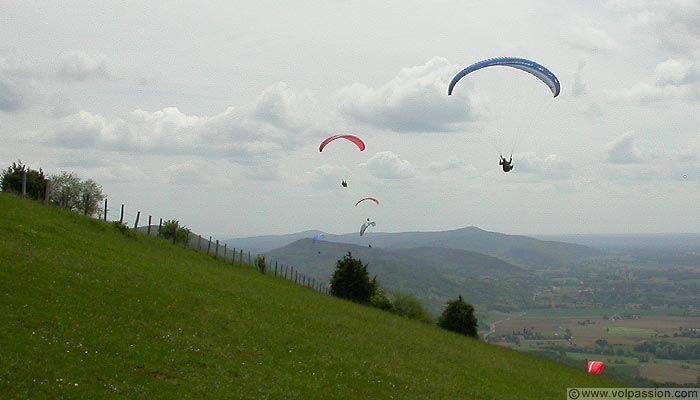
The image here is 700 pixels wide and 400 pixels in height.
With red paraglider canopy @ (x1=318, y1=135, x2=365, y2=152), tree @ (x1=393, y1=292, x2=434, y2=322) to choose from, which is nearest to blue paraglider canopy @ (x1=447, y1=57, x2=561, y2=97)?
red paraglider canopy @ (x1=318, y1=135, x2=365, y2=152)

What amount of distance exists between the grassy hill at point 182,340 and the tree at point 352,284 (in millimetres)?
16383

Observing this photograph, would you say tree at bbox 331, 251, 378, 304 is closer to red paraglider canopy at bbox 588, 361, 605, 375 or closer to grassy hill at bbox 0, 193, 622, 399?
grassy hill at bbox 0, 193, 622, 399

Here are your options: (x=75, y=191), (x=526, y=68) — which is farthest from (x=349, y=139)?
(x=75, y=191)

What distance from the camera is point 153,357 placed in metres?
24.6

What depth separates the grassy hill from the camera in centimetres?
2225

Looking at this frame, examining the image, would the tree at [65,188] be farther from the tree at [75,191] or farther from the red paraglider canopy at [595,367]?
the red paraglider canopy at [595,367]

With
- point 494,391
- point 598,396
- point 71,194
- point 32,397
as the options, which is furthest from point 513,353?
point 71,194

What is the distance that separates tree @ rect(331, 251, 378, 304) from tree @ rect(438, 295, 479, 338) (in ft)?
29.3

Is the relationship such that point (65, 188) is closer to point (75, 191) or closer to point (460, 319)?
point (75, 191)

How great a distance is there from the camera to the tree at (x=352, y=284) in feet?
227

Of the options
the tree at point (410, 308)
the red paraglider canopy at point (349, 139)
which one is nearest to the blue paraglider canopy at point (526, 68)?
the red paraglider canopy at point (349, 139)

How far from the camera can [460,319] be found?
66938mm

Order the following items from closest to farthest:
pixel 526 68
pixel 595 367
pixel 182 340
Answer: pixel 182 340
pixel 526 68
pixel 595 367

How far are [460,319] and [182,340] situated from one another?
146ft
